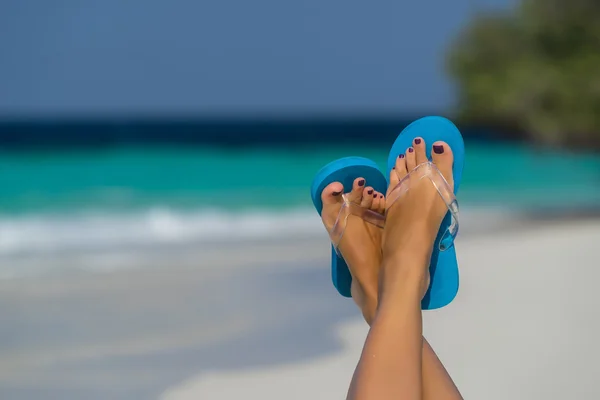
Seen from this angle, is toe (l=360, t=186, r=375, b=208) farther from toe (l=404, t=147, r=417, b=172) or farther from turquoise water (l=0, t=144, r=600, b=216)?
turquoise water (l=0, t=144, r=600, b=216)

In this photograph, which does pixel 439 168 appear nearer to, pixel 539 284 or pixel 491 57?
pixel 539 284

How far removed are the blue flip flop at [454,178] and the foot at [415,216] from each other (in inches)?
1.3

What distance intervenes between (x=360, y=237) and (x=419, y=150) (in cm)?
30

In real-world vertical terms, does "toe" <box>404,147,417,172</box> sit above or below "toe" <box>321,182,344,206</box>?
above

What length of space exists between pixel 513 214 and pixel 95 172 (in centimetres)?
705

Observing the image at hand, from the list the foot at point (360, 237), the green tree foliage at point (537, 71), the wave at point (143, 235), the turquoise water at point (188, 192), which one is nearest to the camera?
the foot at point (360, 237)

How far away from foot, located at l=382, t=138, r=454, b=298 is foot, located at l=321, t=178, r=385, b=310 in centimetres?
5

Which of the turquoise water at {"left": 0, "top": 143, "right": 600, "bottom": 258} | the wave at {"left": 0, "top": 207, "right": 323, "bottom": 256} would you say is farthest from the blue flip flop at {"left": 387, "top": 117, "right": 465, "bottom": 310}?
the wave at {"left": 0, "top": 207, "right": 323, "bottom": 256}

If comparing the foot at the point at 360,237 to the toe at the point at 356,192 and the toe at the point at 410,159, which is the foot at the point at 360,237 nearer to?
the toe at the point at 356,192

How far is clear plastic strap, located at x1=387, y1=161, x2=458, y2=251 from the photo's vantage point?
5.40ft

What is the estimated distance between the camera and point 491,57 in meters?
15.9

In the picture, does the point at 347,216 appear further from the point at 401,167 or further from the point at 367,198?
the point at 401,167

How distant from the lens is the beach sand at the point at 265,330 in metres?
1.96

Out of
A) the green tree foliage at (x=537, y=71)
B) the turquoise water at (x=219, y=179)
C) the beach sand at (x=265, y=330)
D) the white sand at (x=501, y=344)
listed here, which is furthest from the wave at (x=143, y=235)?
the green tree foliage at (x=537, y=71)
